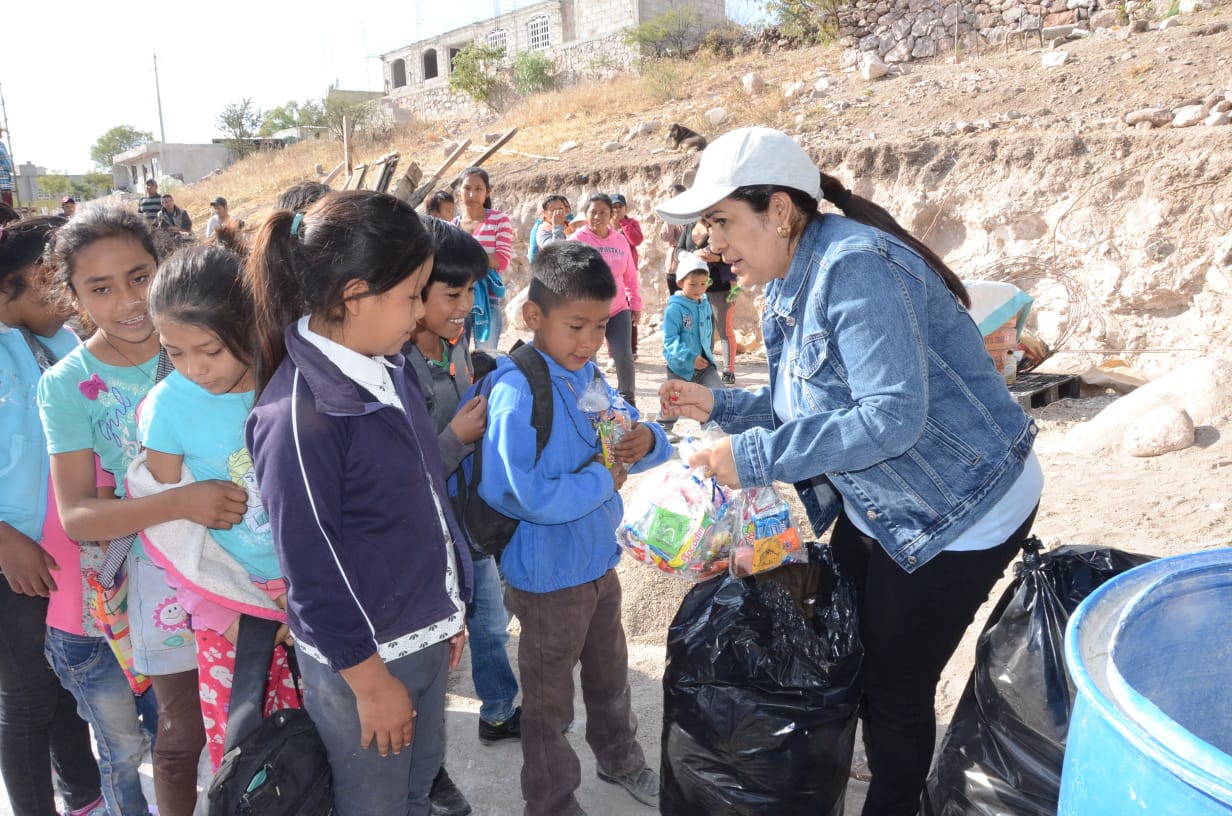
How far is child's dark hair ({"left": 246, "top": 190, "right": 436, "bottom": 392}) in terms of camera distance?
1.63 metres

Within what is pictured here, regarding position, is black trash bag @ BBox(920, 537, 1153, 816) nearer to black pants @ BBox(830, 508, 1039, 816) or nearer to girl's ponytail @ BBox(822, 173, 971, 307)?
black pants @ BBox(830, 508, 1039, 816)

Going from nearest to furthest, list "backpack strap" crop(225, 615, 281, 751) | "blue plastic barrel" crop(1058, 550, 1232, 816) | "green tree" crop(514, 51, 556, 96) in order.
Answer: "blue plastic barrel" crop(1058, 550, 1232, 816)
"backpack strap" crop(225, 615, 281, 751)
"green tree" crop(514, 51, 556, 96)

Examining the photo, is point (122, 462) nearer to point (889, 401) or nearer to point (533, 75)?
point (889, 401)

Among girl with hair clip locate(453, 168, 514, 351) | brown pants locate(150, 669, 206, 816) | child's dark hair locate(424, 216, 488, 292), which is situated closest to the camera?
brown pants locate(150, 669, 206, 816)

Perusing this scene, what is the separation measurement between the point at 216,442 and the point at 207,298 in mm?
332

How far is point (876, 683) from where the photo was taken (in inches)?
79.7

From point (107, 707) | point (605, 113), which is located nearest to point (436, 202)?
point (107, 707)

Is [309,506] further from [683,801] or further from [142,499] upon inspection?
[683,801]

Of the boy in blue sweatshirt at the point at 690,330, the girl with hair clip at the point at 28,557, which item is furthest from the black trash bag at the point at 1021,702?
the boy in blue sweatshirt at the point at 690,330

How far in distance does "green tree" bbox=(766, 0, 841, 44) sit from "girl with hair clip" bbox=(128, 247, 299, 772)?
18.2 meters

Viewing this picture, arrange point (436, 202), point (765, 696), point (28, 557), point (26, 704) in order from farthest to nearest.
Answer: point (436, 202)
point (26, 704)
point (28, 557)
point (765, 696)

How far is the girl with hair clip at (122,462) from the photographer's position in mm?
1939

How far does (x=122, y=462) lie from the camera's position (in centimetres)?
214

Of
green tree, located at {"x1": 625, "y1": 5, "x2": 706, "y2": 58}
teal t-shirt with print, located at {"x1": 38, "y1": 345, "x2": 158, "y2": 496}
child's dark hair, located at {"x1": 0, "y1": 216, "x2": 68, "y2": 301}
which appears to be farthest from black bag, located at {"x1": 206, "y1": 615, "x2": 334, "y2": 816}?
green tree, located at {"x1": 625, "y1": 5, "x2": 706, "y2": 58}
